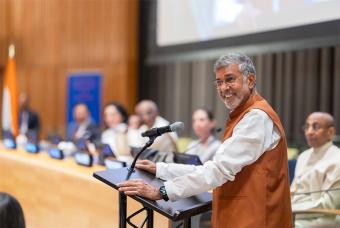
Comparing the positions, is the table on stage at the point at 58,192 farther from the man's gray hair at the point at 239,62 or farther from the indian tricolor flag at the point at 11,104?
the indian tricolor flag at the point at 11,104

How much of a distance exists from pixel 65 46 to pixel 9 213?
6012mm

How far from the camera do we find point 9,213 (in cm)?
196

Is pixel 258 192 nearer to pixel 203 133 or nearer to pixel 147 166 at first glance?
pixel 147 166

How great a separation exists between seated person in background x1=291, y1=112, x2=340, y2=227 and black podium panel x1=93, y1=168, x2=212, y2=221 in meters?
0.93

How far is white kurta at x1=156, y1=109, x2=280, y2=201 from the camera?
1434mm

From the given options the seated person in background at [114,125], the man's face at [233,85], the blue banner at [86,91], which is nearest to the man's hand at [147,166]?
the man's face at [233,85]

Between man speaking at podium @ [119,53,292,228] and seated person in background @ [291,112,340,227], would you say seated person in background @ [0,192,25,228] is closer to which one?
man speaking at podium @ [119,53,292,228]

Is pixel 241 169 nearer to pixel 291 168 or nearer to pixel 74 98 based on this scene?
pixel 291 168

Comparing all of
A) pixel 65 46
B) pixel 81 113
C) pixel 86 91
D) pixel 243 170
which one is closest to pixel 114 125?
pixel 81 113

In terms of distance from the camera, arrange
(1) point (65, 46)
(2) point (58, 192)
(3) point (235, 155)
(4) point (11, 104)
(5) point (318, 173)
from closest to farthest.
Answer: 1. (3) point (235, 155)
2. (5) point (318, 173)
3. (2) point (58, 192)
4. (4) point (11, 104)
5. (1) point (65, 46)

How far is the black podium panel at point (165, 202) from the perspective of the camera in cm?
143

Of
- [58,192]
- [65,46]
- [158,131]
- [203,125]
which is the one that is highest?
[65,46]

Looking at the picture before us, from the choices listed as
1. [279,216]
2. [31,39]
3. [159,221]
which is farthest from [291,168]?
[31,39]

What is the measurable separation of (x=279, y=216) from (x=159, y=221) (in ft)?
2.31
